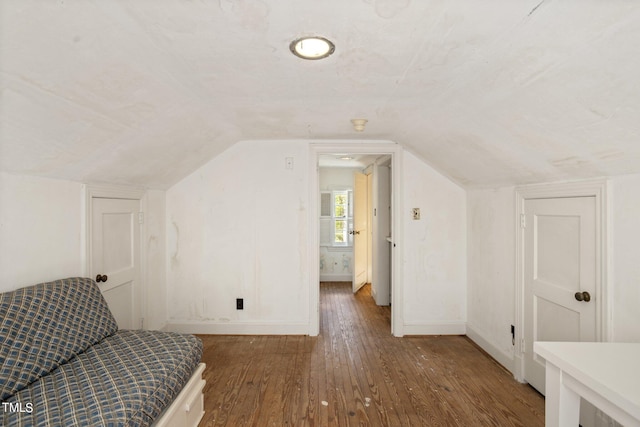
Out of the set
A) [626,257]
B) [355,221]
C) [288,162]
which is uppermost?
[288,162]

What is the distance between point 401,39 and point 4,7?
1.37 m

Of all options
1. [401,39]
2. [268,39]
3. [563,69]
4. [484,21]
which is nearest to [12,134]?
[268,39]

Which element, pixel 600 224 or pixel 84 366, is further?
pixel 600 224

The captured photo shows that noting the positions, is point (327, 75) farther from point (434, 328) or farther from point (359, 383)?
point (434, 328)

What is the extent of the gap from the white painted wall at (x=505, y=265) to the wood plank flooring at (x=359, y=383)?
10.5 inches

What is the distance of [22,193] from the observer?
1.80 meters

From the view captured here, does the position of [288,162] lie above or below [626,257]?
above

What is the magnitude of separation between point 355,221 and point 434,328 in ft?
7.67

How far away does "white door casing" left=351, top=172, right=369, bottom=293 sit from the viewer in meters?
5.40

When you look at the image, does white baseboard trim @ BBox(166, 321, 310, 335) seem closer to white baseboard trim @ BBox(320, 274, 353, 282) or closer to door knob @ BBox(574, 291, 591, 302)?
door knob @ BBox(574, 291, 591, 302)

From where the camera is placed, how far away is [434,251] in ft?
11.4

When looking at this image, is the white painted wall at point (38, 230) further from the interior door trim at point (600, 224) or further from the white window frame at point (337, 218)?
the white window frame at point (337, 218)

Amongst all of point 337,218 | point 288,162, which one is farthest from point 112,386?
point 337,218

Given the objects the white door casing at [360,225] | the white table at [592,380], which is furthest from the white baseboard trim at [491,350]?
the white door casing at [360,225]
